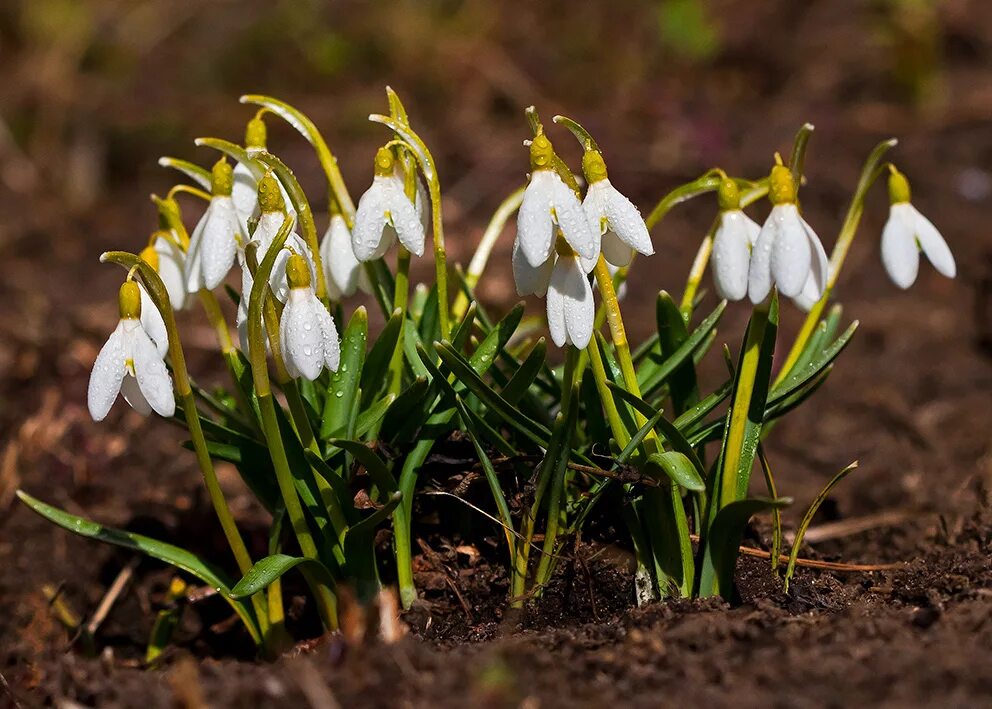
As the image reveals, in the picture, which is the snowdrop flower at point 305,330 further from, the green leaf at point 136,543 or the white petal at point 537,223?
the green leaf at point 136,543

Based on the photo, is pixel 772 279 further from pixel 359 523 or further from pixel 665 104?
pixel 665 104

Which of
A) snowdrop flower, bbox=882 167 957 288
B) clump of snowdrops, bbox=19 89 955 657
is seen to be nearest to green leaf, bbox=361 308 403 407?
clump of snowdrops, bbox=19 89 955 657

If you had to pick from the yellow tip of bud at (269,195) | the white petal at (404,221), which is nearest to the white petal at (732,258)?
the white petal at (404,221)

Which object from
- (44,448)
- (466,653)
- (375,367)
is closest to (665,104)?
(44,448)

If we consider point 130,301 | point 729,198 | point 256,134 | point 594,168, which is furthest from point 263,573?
point 729,198

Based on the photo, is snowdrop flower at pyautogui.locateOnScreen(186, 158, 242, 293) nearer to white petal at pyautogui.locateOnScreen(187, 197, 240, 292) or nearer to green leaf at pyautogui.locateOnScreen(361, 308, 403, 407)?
white petal at pyautogui.locateOnScreen(187, 197, 240, 292)

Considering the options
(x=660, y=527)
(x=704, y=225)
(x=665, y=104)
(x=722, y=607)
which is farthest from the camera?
(x=665, y=104)
